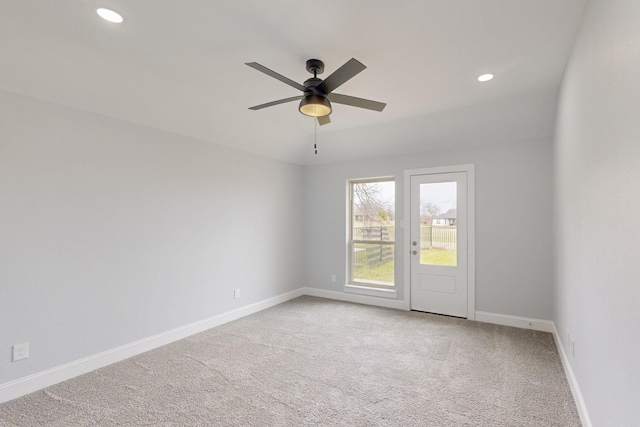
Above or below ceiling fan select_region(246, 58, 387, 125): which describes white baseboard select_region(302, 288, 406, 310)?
below

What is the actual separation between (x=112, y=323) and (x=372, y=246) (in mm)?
3744

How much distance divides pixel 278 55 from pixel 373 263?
146 inches

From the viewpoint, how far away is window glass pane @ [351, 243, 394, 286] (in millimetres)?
5133

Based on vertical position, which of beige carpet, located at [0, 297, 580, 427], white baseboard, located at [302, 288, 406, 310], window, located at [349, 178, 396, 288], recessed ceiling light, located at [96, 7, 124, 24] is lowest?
beige carpet, located at [0, 297, 580, 427]

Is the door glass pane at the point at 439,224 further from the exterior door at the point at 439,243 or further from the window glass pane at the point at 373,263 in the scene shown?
the window glass pane at the point at 373,263

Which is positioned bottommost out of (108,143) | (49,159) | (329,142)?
(49,159)

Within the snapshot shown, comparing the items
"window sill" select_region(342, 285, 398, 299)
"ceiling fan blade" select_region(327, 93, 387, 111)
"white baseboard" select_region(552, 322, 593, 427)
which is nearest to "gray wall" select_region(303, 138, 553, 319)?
"window sill" select_region(342, 285, 398, 299)

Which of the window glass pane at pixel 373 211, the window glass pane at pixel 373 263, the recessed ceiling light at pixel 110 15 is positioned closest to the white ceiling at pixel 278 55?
the recessed ceiling light at pixel 110 15

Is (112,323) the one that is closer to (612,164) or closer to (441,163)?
(612,164)

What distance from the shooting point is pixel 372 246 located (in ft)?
17.4

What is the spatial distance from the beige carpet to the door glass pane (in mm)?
1072

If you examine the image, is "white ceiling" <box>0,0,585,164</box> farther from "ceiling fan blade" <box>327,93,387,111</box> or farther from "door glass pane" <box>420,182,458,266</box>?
"door glass pane" <box>420,182,458,266</box>

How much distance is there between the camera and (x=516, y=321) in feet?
13.2

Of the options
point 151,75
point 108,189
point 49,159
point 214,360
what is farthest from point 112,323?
point 151,75
